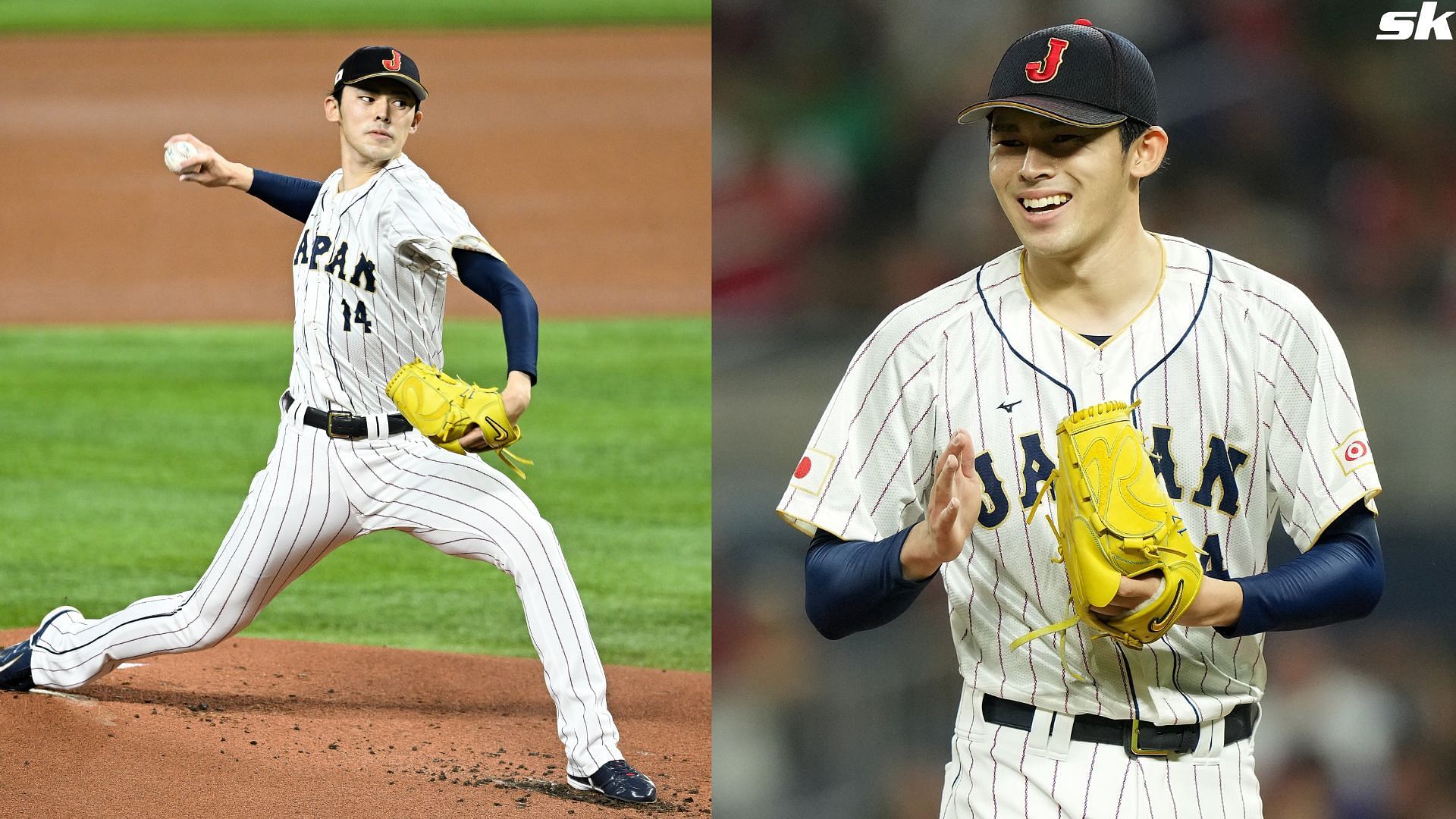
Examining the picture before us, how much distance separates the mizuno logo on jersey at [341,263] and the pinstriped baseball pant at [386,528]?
1.26 ft

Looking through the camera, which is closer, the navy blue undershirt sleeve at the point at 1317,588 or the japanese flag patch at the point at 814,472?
the navy blue undershirt sleeve at the point at 1317,588

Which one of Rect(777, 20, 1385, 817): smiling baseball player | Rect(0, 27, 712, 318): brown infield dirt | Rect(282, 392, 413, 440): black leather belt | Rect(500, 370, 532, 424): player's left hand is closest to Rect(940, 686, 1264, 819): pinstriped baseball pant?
Rect(777, 20, 1385, 817): smiling baseball player

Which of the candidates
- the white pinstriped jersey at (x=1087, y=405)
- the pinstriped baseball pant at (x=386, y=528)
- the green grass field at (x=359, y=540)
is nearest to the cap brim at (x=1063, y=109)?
the white pinstriped jersey at (x=1087, y=405)

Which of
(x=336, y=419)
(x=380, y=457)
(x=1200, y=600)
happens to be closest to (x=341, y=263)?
(x=336, y=419)

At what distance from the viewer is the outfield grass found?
54.7ft

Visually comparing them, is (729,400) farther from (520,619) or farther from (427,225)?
(520,619)

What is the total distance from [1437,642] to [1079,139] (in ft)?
5.56

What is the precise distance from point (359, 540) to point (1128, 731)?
5.59 m

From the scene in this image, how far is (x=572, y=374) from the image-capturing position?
9.57 m

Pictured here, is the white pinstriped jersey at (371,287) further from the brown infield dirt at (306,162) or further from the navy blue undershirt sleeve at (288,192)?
the brown infield dirt at (306,162)

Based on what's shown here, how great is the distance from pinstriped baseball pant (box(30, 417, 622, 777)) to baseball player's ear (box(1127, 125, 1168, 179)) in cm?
207

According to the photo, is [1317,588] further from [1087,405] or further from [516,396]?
[516,396]

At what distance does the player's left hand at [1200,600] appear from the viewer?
5.85 ft

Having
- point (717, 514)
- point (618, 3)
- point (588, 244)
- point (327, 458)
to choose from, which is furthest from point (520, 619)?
Answer: point (618, 3)
